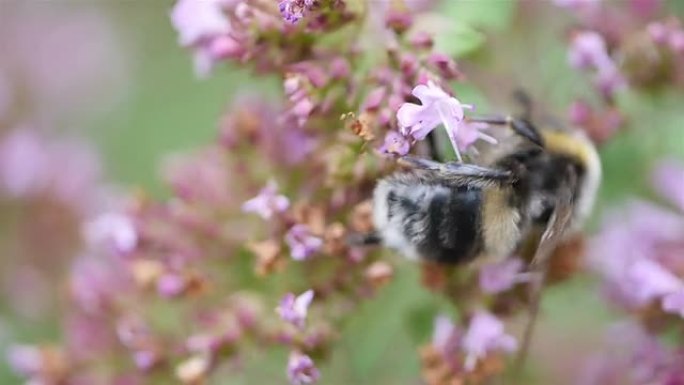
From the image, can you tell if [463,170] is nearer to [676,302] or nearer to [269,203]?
[269,203]

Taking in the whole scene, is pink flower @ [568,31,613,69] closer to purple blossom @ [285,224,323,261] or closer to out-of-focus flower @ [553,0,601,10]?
out-of-focus flower @ [553,0,601,10]

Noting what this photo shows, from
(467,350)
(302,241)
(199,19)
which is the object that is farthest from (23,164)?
(467,350)

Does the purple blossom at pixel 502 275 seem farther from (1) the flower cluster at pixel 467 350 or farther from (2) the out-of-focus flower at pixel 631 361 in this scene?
(2) the out-of-focus flower at pixel 631 361

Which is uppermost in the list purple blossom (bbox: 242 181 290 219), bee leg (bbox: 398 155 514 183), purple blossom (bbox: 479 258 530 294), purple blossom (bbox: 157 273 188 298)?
purple blossom (bbox: 157 273 188 298)

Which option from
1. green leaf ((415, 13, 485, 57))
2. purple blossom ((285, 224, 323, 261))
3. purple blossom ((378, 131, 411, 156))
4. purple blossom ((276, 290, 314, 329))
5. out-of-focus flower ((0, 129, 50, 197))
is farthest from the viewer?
out-of-focus flower ((0, 129, 50, 197))

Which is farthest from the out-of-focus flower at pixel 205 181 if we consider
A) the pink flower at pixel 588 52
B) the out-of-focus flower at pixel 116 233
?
the pink flower at pixel 588 52

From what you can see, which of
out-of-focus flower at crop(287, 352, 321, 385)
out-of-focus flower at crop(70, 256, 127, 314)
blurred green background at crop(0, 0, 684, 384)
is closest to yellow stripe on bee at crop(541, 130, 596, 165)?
blurred green background at crop(0, 0, 684, 384)

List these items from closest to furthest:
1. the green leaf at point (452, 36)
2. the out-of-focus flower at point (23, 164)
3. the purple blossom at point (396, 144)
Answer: the purple blossom at point (396, 144)
the green leaf at point (452, 36)
the out-of-focus flower at point (23, 164)
